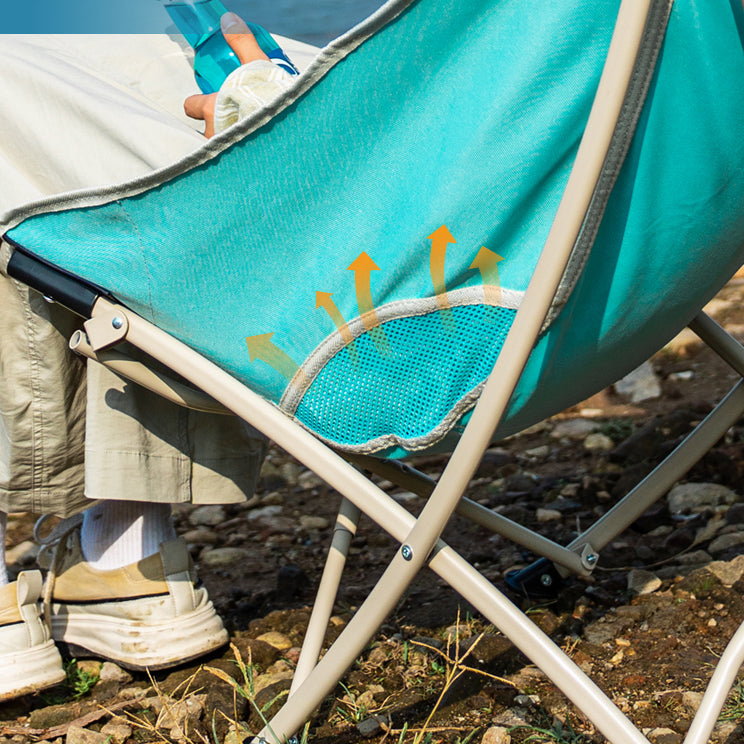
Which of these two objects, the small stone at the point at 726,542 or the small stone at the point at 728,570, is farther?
the small stone at the point at 726,542

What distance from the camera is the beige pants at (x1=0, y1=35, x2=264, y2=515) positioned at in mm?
1394

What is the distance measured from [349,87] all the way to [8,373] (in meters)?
0.90

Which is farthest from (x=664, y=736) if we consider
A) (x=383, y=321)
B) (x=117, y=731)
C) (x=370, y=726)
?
(x=117, y=731)

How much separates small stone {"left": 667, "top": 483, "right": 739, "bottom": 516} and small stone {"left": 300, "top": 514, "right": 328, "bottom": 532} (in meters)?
0.98

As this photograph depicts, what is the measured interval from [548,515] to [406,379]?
1418 millimetres

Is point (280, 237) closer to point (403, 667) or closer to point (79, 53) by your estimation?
point (79, 53)

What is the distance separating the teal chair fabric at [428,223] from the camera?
1.09m

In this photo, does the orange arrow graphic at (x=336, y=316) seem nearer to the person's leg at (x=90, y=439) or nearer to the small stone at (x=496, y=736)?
the person's leg at (x=90, y=439)

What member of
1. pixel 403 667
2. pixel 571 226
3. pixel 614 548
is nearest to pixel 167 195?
pixel 571 226

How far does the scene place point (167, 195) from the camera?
126cm

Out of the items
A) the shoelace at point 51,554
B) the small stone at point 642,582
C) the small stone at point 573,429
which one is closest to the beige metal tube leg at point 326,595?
the shoelace at point 51,554

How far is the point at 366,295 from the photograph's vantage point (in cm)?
123

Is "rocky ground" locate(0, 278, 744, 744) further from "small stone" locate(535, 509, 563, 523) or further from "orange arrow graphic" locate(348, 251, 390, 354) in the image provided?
"orange arrow graphic" locate(348, 251, 390, 354)

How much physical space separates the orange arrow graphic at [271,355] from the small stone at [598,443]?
1962mm
